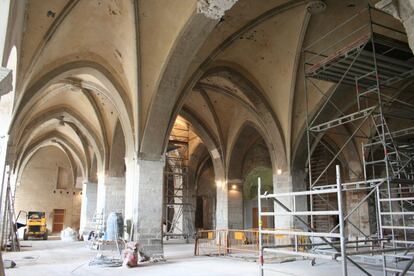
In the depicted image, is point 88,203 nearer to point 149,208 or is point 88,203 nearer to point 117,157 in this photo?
point 117,157

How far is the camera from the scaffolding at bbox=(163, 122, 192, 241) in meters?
21.4

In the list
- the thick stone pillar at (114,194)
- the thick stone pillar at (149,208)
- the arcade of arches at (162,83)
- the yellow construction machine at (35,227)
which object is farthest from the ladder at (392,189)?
the yellow construction machine at (35,227)

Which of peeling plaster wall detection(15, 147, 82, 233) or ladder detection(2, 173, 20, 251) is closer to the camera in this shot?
ladder detection(2, 173, 20, 251)

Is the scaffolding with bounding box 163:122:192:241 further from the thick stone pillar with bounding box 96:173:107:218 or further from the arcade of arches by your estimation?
the thick stone pillar with bounding box 96:173:107:218

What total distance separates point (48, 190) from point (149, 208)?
848 inches

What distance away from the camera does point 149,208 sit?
1079cm

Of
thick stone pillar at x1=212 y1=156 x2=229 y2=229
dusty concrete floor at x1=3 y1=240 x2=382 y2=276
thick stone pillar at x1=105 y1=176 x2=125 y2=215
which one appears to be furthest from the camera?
thick stone pillar at x1=212 y1=156 x2=229 y2=229

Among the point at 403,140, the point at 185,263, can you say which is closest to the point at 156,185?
the point at 185,263

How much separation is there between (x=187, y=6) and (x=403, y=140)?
12333 mm

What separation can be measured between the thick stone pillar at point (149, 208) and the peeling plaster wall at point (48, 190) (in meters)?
21.2

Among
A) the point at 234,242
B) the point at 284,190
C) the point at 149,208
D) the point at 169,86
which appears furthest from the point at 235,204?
the point at 169,86

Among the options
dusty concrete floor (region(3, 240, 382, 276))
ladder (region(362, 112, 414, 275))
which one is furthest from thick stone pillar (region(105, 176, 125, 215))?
ladder (region(362, 112, 414, 275))

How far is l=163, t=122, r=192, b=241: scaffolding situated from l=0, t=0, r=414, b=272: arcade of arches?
3.80 meters

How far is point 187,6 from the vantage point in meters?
8.88
